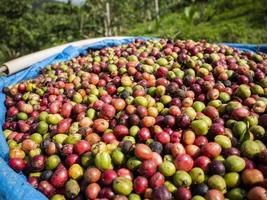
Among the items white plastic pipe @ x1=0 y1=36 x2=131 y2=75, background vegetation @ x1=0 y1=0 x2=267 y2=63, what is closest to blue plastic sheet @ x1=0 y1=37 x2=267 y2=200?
white plastic pipe @ x1=0 y1=36 x2=131 y2=75

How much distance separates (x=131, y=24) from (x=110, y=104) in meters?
24.7

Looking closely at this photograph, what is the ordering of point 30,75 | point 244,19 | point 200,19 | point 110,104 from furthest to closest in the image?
point 200,19 < point 244,19 < point 30,75 < point 110,104

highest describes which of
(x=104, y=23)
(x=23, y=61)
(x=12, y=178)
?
(x=23, y=61)

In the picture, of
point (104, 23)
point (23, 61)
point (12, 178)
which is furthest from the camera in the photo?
point (104, 23)

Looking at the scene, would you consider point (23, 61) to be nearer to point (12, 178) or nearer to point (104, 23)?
point (12, 178)

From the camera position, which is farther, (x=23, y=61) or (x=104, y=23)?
(x=104, y=23)

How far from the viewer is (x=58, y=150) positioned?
321cm

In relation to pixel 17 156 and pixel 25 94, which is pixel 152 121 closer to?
pixel 17 156

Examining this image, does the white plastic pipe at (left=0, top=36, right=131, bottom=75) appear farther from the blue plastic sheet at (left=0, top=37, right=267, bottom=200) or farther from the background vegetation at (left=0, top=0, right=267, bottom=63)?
the background vegetation at (left=0, top=0, right=267, bottom=63)

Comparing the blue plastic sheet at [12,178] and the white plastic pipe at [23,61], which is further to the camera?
the white plastic pipe at [23,61]

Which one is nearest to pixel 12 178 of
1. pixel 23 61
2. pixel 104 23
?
pixel 23 61

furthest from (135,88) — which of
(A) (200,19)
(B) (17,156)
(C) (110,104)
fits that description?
(A) (200,19)

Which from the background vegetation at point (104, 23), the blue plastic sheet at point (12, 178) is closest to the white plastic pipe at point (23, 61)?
the blue plastic sheet at point (12, 178)

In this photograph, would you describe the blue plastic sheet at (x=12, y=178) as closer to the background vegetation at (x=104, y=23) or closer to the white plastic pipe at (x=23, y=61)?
the white plastic pipe at (x=23, y=61)
